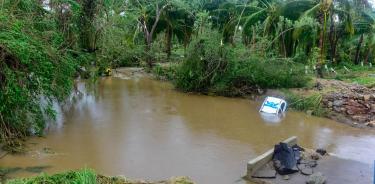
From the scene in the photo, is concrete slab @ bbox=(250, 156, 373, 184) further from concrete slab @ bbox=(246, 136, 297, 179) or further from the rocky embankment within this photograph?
the rocky embankment

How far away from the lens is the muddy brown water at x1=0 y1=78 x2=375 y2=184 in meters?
8.59

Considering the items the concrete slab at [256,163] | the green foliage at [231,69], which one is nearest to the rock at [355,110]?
the green foliage at [231,69]

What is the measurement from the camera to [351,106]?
13914 mm

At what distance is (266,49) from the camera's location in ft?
55.2

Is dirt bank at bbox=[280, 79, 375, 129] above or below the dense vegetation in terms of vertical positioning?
below

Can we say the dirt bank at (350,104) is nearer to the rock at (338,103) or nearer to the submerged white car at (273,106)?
the rock at (338,103)

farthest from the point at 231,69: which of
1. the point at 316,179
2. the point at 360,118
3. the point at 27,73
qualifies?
the point at 316,179

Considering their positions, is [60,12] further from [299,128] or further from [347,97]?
[347,97]

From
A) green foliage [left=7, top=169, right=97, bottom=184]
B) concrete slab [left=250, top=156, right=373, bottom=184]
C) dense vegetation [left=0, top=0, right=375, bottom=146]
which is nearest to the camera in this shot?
green foliage [left=7, top=169, right=97, bottom=184]

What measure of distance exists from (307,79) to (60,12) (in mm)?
9230

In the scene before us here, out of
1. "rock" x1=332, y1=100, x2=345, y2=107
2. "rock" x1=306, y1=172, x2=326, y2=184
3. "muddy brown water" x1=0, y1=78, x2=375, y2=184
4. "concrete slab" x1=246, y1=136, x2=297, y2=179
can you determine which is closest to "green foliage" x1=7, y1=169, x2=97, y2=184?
"muddy brown water" x1=0, y1=78, x2=375, y2=184

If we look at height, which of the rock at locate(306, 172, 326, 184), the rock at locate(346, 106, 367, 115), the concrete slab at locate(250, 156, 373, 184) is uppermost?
the rock at locate(346, 106, 367, 115)

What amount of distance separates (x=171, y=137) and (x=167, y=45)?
662 inches

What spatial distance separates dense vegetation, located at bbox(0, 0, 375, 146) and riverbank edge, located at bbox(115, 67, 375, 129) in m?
0.48
